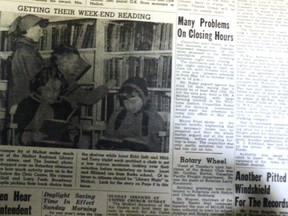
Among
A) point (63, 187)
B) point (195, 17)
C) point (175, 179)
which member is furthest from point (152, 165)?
point (195, 17)

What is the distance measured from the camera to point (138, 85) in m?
0.62

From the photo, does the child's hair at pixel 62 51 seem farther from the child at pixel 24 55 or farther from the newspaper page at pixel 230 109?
the newspaper page at pixel 230 109

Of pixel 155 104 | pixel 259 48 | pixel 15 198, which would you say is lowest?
pixel 15 198

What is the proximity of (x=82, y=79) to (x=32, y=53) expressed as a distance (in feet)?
0.30

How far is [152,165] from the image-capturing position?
0.61 meters

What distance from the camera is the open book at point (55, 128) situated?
1.98ft

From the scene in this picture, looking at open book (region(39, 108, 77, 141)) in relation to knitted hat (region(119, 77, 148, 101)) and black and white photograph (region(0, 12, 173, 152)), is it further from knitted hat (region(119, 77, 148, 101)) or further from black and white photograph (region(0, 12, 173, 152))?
knitted hat (region(119, 77, 148, 101))

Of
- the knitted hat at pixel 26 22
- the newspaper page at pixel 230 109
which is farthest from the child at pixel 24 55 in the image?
the newspaper page at pixel 230 109

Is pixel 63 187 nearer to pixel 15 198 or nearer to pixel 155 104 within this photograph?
pixel 15 198

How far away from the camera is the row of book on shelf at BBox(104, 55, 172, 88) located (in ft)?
2.03

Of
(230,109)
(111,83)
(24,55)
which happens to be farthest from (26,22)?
(230,109)

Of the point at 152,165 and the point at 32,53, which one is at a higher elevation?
the point at 32,53

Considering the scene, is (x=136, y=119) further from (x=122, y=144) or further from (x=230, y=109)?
(x=230, y=109)

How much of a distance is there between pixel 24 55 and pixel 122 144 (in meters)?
0.21
